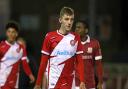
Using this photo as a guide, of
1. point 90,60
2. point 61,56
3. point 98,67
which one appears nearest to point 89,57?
point 90,60

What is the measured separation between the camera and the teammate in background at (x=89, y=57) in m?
13.6

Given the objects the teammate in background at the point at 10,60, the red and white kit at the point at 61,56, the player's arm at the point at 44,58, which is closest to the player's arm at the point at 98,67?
the teammate in background at the point at 10,60

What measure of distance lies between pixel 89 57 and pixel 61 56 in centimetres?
182

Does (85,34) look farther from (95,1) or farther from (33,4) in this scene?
(33,4)

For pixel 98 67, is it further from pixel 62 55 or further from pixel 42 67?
pixel 42 67

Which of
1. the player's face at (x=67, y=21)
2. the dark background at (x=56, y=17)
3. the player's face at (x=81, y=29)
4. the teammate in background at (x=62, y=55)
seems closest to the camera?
the player's face at (x=67, y=21)

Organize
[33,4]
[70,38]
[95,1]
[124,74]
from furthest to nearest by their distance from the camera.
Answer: [33,4], [95,1], [124,74], [70,38]

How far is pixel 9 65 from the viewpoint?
14203 millimetres

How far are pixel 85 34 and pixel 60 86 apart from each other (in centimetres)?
201

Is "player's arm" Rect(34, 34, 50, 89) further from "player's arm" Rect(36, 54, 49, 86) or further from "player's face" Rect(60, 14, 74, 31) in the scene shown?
"player's face" Rect(60, 14, 74, 31)

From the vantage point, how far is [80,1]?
24.8 meters

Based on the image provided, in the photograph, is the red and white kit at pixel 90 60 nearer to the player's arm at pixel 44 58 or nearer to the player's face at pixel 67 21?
the player's arm at pixel 44 58

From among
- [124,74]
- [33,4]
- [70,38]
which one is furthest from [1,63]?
[33,4]

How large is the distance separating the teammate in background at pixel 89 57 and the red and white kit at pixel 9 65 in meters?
1.36
